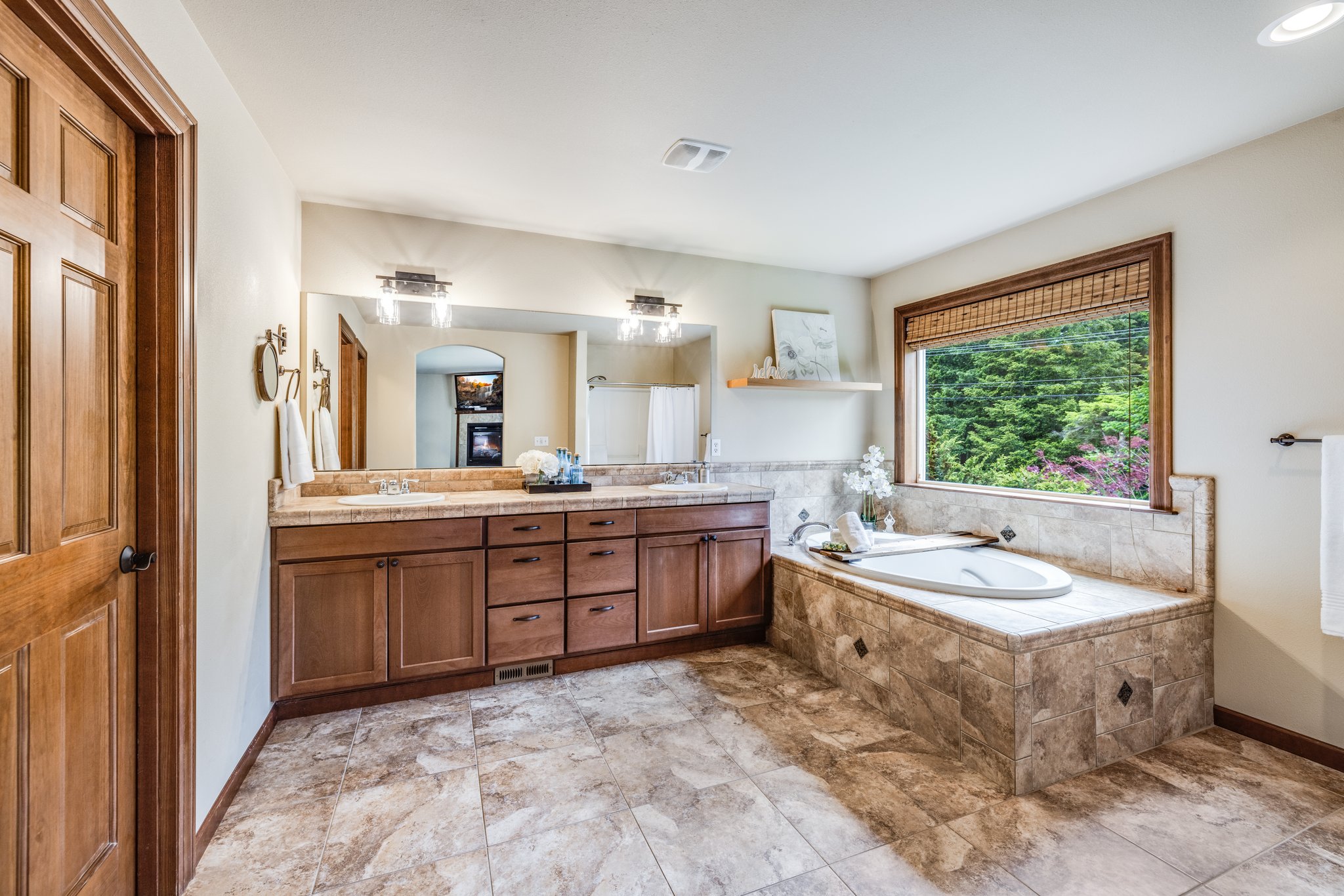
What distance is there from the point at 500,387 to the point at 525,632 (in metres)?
1.37

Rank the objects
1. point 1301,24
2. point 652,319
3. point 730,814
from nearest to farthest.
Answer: point 1301,24 → point 730,814 → point 652,319

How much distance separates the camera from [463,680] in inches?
114

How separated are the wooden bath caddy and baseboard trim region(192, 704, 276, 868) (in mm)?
2621

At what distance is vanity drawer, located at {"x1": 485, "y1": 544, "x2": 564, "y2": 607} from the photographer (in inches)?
113

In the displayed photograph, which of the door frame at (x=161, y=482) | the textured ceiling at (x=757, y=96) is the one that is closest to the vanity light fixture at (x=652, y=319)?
the textured ceiling at (x=757, y=96)

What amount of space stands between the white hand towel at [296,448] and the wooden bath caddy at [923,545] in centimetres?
256

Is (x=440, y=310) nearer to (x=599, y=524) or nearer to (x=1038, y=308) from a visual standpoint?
(x=599, y=524)

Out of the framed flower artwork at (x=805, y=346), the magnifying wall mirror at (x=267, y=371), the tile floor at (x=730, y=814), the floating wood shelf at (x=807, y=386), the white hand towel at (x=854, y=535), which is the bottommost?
the tile floor at (x=730, y=814)

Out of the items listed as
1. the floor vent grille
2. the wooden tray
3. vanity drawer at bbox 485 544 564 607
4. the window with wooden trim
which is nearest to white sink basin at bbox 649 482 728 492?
the wooden tray

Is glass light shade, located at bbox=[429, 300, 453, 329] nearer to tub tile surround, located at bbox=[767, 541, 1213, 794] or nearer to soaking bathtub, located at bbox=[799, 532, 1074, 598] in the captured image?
soaking bathtub, located at bbox=[799, 532, 1074, 598]

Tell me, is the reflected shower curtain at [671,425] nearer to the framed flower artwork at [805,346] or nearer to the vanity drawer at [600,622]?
the framed flower artwork at [805,346]

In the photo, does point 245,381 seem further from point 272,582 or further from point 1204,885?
point 1204,885

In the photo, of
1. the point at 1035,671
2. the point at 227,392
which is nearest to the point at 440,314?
the point at 227,392

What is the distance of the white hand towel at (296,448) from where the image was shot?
2584 mm
